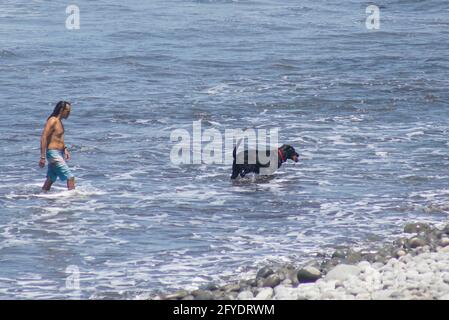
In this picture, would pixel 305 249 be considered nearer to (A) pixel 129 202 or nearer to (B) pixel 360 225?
(B) pixel 360 225

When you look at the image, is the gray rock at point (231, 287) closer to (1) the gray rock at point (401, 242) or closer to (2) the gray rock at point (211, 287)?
(2) the gray rock at point (211, 287)

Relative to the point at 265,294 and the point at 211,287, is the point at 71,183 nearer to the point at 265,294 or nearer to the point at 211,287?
the point at 211,287

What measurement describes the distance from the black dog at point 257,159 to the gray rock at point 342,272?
529 cm

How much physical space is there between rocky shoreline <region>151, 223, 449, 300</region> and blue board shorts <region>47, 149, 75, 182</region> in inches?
173

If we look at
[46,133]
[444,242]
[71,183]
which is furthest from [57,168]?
[444,242]

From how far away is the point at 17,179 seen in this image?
16656 millimetres

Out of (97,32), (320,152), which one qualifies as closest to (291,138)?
(320,152)

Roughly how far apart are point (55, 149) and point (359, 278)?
6263 mm

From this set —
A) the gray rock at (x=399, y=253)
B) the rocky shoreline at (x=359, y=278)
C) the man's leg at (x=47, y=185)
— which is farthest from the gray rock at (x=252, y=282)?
the man's leg at (x=47, y=185)

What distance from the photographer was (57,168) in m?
15.6

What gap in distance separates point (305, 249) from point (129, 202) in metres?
3.19

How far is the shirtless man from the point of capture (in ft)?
51.2

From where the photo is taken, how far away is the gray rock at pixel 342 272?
10.9m

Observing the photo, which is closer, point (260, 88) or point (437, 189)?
point (437, 189)
